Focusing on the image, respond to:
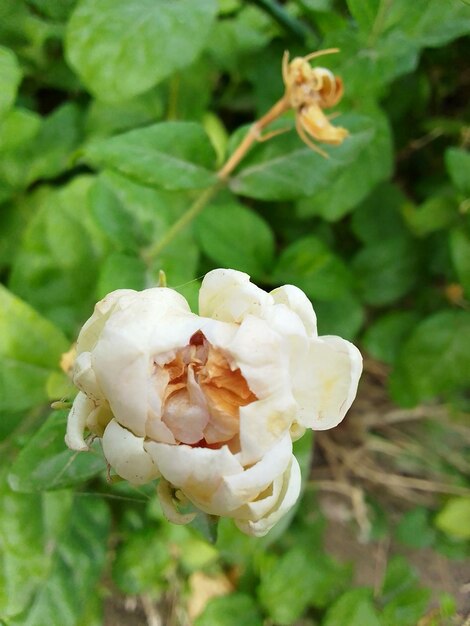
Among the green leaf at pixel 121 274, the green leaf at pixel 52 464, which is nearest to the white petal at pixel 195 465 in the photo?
the green leaf at pixel 52 464

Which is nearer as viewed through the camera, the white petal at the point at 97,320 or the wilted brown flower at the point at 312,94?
the white petal at the point at 97,320

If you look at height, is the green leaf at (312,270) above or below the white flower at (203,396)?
below

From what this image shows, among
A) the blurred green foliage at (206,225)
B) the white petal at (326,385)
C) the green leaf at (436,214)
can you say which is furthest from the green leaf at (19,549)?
the green leaf at (436,214)

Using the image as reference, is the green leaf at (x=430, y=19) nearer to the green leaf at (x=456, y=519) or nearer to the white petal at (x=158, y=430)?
the white petal at (x=158, y=430)

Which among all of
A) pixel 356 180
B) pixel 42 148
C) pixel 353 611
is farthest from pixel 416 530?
pixel 42 148

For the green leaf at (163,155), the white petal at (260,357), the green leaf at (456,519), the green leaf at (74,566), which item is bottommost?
the green leaf at (456,519)

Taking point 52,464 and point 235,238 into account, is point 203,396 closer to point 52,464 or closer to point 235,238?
point 52,464

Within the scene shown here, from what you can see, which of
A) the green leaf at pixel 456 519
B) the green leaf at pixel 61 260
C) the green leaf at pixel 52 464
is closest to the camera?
the green leaf at pixel 52 464

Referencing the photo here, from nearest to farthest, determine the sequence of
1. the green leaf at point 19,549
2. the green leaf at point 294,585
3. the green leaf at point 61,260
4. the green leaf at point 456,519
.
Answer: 1. the green leaf at point 19,549
2. the green leaf at point 61,260
3. the green leaf at point 294,585
4. the green leaf at point 456,519
